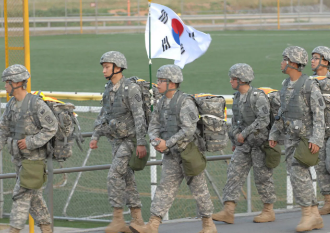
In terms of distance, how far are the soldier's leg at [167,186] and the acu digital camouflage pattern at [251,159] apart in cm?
97

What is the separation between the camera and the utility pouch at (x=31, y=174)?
7.04 meters

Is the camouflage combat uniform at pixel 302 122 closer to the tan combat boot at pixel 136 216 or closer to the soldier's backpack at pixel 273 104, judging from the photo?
the soldier's backpack at pixel 273 104

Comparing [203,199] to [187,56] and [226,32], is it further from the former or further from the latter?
[226,32]

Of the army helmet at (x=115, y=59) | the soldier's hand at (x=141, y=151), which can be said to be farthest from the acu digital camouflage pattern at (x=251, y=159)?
the army helmet at (x=115, y=59)

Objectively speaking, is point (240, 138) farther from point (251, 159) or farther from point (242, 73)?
point (242, 73)

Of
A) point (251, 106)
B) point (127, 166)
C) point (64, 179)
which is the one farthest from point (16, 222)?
point (64, 179)

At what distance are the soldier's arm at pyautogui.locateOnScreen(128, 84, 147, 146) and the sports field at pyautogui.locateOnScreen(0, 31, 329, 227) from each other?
2.66 m

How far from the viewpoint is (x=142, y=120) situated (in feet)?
25.2

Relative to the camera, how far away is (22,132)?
709 cm

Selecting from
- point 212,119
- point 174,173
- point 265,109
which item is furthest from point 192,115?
point 265,109

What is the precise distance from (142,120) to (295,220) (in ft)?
7.69

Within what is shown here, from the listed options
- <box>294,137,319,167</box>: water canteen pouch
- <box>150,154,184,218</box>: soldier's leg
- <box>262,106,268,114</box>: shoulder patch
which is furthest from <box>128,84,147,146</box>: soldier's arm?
<box>294,137,319,167</box>: water canteen pouch

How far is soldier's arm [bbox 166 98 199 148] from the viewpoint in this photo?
723 centimetres

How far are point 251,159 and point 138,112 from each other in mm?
1535
